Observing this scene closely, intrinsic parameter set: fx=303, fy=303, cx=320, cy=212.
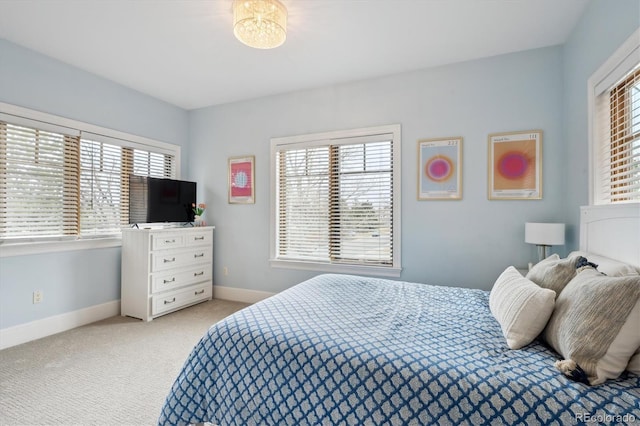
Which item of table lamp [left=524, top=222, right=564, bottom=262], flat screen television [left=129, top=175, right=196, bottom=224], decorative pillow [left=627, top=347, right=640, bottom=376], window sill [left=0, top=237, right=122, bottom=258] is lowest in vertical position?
decorative pillow [left=627, top=347, right=640, bottom=376]

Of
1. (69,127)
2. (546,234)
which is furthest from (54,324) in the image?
(546,234)

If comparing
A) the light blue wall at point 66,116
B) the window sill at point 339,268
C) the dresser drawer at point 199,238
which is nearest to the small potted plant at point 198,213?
the dresser drawer at point 199,238

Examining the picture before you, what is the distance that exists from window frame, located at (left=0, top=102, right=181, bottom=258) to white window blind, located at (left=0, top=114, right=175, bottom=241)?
0.02 metres

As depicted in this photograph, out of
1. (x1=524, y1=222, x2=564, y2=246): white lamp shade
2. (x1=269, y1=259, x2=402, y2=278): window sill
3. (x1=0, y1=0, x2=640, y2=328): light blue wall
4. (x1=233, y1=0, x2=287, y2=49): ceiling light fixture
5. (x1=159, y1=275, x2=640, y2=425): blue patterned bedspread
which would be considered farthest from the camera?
(x1=269, y1=259, x2=402, y2=278): window sill

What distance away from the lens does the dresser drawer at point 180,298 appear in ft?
11.1

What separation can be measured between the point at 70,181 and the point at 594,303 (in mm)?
4221

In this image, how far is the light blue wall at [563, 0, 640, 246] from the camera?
1800 mm

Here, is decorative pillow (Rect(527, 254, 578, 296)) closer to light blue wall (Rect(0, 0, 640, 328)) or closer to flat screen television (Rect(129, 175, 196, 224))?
light blue wall (Rect(0, 0, 640, 328))

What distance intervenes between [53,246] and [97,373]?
1.51 meters

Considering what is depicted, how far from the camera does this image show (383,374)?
1138mm

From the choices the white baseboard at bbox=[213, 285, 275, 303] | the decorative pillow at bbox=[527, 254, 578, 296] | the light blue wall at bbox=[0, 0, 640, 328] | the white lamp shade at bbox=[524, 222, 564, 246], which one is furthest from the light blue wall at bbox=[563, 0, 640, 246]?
the white baseboard at bbox=[213, 285, 275, 303]

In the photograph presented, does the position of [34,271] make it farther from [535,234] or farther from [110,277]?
[535,234]

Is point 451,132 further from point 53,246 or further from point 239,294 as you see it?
point 53,246

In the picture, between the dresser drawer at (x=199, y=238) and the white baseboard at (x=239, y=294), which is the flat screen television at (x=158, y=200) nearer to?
the dresser drawer at (x=199, y=238)
